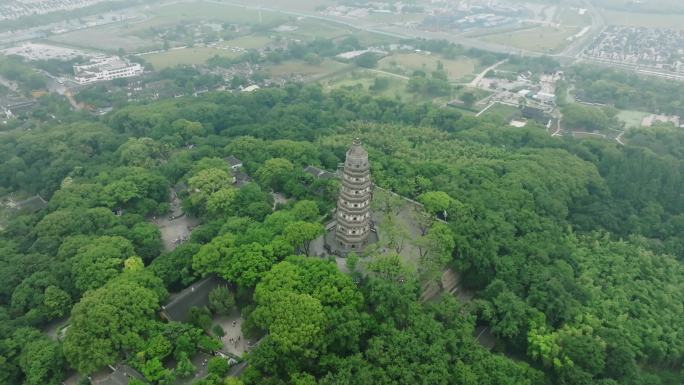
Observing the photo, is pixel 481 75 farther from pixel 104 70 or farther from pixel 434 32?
pixel 104 70

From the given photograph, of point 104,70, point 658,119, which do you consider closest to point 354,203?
point 658,119

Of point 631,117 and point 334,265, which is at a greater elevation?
point 334,265

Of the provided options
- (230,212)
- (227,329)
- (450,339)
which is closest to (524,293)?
(450,339)

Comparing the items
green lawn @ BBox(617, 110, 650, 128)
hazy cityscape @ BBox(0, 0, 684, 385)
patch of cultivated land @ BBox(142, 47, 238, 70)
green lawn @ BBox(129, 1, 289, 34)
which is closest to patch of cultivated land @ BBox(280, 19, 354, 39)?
green lawn @ BBox(129, 1, 289, 34)

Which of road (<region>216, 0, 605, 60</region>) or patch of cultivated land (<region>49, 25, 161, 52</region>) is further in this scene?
road (<region>216, 0, 605, 60</region>)

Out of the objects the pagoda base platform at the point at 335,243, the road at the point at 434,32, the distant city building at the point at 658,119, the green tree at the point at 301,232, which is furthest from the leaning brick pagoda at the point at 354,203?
the road at the point at 434,32

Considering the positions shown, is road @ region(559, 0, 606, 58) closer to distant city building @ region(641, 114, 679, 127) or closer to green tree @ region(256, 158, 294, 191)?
distant city building @ region(641, 114, 679, 127)
